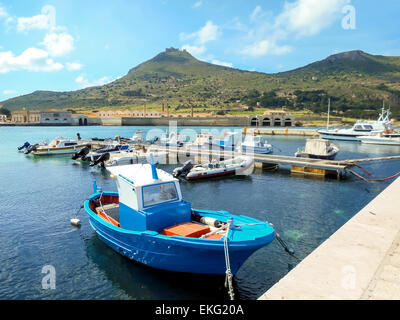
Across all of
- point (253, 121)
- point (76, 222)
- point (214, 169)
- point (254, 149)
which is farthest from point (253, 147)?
point (253, 121)

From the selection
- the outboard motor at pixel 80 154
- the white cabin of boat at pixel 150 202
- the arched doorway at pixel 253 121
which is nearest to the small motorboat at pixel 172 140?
the outboard motor at pixel 80 154

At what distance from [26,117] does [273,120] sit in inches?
5133

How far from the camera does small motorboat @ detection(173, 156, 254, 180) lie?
1033 inches

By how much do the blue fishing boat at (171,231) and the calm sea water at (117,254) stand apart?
0.80 meters

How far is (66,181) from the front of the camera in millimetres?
26438

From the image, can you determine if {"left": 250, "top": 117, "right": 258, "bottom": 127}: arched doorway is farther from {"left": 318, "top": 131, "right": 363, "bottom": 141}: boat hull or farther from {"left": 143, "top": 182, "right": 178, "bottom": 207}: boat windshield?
{"left": 143, "top": 182, "right": 178, "bottom": 207}: boat windshield

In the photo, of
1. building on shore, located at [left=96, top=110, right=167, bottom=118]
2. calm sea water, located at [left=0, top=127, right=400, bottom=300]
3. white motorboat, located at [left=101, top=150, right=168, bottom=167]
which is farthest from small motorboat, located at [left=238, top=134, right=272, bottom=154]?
building on shore, located at [left=96, top=110, right=167, bottom=118]

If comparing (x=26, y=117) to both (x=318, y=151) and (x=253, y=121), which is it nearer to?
(x=253, y=121)

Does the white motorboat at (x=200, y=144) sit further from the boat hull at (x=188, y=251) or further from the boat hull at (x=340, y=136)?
the boat hull at (x=340, y=136)

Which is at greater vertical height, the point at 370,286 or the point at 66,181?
the point at 370,286

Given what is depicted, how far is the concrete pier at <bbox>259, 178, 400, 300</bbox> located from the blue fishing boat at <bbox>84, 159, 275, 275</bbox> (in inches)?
68.3
